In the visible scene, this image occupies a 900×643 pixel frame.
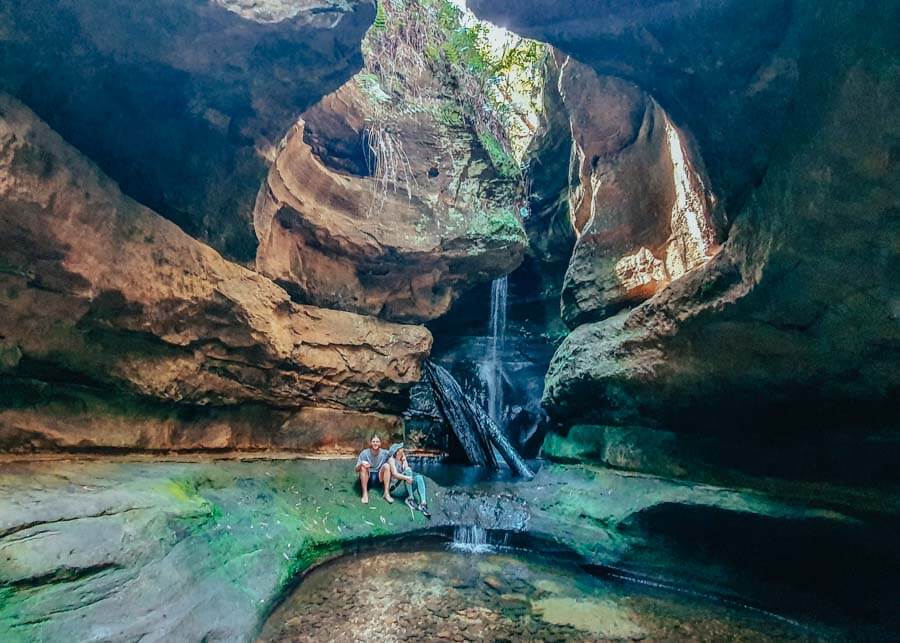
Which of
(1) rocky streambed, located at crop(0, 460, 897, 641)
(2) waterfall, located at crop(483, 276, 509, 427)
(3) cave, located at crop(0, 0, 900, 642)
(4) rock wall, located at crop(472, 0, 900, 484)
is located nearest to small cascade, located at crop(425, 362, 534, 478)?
(2) waterfall, located at crop(483, 276, 509, 427)

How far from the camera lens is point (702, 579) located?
4.20 metres

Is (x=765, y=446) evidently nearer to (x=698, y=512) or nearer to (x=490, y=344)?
(x=698, y=512)

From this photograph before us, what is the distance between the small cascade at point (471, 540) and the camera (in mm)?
4825

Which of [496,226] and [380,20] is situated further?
[496,226]

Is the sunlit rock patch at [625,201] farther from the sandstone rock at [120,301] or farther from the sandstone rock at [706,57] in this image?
the sandstone rock at [120,301]

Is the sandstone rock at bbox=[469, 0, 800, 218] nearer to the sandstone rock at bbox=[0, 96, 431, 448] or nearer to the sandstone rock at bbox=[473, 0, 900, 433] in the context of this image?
the sandstone rock at bbox=[473, 0, 900, 433]

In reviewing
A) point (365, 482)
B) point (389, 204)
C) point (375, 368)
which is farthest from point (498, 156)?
point (365, 482)

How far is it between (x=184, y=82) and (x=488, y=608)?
202 inches

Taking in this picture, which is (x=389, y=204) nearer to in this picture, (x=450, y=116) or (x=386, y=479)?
(x=450, y=116)

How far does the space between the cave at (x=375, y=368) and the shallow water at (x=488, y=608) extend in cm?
3

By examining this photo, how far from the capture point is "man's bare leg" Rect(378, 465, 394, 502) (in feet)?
17.6

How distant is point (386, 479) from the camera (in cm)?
540

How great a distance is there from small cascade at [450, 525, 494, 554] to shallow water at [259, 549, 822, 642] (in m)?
0.47

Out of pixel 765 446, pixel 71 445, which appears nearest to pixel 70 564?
pixel 71 445
